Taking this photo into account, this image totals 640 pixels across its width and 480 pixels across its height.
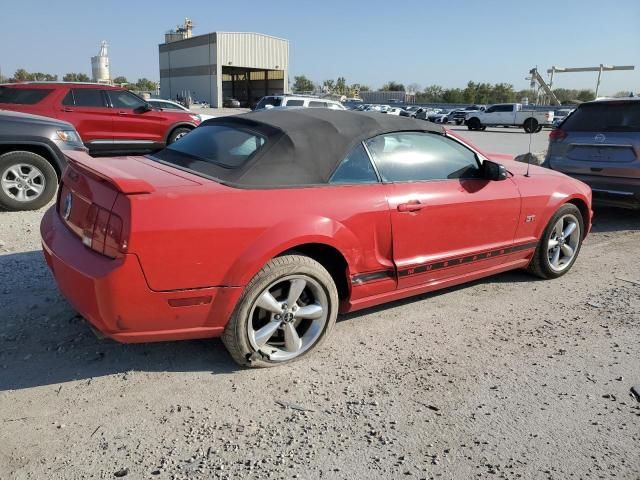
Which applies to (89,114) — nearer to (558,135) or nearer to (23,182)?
(23,182)

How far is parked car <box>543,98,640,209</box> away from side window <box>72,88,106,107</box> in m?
8.17

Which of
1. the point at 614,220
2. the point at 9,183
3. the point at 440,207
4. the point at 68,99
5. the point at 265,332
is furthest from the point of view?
the point at 68,99

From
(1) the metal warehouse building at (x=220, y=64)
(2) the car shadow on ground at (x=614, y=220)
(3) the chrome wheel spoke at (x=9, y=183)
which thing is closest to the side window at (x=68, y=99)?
(3) the chrome wheel spoke at (x=9, y=183)

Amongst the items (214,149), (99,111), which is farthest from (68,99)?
(214,149)

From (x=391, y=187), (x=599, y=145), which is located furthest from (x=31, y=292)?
(x=599, y=145)

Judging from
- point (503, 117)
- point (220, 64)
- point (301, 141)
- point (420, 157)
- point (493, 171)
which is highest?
point (220, 64)

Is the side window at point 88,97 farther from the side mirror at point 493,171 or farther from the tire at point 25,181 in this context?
the side mirror at point 493,171

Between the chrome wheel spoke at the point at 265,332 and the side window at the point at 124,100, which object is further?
the side window at the point at 124,100

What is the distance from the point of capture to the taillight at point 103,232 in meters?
2.59

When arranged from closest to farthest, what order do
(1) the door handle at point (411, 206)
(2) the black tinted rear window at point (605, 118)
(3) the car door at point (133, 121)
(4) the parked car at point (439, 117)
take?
(1) the door handle at point (411, 206) → (2) the black tinted rear window at point (605, 118) → (3) the car door at point (133, 121) → (4) the parked car at point (439, 117)

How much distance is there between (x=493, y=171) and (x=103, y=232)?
9.53 ft

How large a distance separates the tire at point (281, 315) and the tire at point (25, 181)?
4662mm

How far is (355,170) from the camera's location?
3465 millimetres

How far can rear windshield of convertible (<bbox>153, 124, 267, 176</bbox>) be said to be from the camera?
3.27 m
